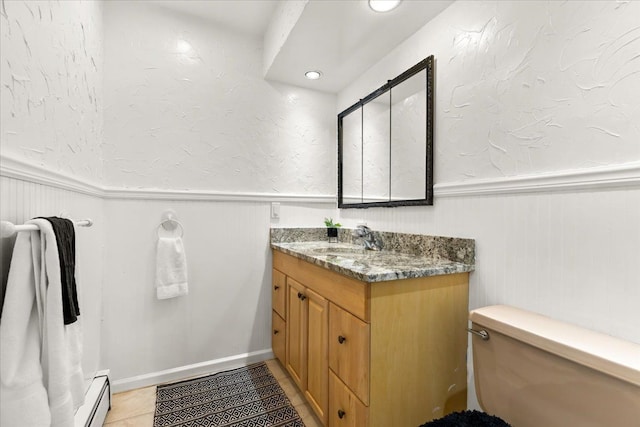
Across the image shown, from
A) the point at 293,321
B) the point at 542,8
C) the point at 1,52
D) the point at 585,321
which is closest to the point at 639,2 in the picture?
the point at 542,8

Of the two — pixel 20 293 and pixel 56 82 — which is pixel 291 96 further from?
pixel 20 293

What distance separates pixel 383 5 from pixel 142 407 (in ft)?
8.00

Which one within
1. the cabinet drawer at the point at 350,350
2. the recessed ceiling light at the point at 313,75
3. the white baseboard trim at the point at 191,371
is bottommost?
the white baseboard trim at the point at 191,371

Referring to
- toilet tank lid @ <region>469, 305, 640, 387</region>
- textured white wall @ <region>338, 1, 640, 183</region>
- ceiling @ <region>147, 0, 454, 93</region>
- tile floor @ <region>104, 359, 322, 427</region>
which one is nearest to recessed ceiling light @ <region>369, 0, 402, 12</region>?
ceiling @ <region>147, 0, 454, 93</region>

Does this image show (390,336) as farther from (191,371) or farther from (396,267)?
(191,371)

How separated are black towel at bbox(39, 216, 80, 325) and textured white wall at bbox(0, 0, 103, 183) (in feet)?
0.74

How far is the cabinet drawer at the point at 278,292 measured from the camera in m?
1.89

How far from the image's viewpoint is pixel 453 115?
1.35 metres

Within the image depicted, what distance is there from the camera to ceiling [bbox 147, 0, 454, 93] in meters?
1.42

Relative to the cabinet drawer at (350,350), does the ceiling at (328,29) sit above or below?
above

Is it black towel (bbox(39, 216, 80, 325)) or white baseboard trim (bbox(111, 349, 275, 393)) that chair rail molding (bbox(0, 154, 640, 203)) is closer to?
black towel (bbox(39, 216, 80, 325))

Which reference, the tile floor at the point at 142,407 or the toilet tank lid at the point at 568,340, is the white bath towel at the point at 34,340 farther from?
the toilet tank lid at the point at 568,340

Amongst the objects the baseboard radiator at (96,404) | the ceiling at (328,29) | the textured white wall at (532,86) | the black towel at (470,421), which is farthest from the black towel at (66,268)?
the textured white wall at (532,86)

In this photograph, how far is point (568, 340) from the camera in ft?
2.69
